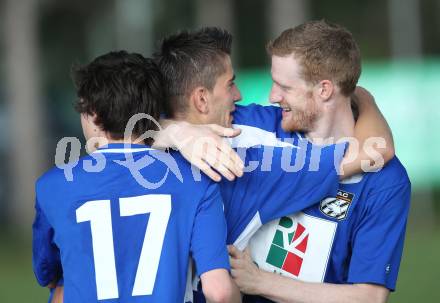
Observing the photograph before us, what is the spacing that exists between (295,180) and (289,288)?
0.47m

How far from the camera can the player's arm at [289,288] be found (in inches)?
134

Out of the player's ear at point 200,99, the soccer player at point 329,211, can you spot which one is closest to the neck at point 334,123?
the soccer player at point 329,211

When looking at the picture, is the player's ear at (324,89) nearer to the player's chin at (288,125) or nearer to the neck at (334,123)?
the neck at (334,123)

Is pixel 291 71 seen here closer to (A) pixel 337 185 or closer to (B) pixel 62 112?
(A) pixel 337 185

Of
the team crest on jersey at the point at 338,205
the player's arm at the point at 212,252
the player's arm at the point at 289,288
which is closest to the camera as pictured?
the player's arm at the point at 212,252

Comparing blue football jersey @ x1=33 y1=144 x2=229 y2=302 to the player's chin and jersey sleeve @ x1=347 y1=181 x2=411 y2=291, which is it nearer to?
the player's chin

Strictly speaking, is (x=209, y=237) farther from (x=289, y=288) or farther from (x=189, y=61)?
(x=189, y=61)

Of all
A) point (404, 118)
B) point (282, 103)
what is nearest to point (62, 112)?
point (404, 118)

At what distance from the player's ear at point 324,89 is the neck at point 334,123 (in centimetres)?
3

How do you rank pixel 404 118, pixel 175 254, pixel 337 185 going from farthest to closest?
pixel 404 118, pixel 337 185, pixel 175 254

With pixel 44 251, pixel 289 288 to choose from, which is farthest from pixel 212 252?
pixel 44 251

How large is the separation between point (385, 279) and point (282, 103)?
2.82 feet

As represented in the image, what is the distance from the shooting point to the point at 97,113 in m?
3.16

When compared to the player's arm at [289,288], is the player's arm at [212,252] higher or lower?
higher
